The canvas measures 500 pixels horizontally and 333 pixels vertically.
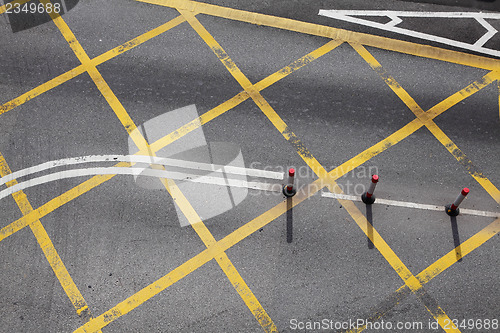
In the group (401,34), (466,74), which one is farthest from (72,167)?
(466,74)

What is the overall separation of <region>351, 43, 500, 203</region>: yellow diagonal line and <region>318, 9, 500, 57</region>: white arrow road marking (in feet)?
2.16

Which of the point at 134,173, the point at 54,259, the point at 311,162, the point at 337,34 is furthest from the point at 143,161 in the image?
the point at 337,34

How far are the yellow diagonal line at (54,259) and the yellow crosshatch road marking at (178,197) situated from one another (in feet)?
6.29

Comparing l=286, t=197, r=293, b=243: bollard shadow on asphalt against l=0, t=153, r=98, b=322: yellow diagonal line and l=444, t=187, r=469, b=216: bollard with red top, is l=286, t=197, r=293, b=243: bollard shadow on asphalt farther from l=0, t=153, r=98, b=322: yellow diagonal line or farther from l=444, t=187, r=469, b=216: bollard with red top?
l=0, t=153, r=98, b=322: yellow diagonal line

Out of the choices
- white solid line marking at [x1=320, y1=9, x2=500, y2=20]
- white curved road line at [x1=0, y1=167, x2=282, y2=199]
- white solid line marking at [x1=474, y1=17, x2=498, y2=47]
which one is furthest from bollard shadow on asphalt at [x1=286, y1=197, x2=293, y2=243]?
white solid line marking at [x1=474, y1=17, x2=498, y2=47]

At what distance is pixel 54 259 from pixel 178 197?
2053mm

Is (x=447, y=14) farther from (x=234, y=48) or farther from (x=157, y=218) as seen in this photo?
(x=157, y=218)

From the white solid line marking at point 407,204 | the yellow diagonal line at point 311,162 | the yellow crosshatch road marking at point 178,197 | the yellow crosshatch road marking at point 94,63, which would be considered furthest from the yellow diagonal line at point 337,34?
→ the white solid line marking at point 407,204

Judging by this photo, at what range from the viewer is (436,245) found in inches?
268

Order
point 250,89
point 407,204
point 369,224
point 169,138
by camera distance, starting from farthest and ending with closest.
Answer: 1. point 250,89
2. point 169,138
3. point 407,204
4. point 369,224

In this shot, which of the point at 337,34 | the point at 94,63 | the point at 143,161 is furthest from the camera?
the point at 337,34

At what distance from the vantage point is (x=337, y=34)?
345 inches

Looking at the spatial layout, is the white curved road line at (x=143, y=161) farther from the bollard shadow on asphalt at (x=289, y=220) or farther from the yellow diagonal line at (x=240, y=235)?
the yellow diagonal line at (x=240, y=235)

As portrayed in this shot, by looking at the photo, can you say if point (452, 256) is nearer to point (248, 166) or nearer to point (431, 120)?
point (431, 120)
